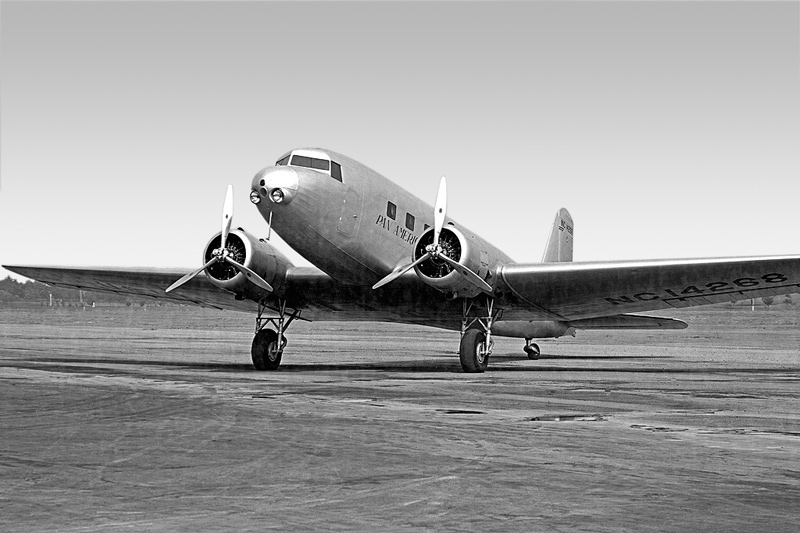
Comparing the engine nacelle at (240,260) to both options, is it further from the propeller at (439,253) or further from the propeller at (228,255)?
the propeller at (439,253)

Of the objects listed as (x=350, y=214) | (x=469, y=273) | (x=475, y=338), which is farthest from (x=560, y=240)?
(x=350, y=214)

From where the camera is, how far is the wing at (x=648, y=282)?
20.1m

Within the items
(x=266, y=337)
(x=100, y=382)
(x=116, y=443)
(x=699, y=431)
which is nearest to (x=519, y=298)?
(x=266, y=337)

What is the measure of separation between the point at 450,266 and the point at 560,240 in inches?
488

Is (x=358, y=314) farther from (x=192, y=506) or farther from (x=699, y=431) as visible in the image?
(x=192, y=506)

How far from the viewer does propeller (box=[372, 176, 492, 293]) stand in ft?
66.0

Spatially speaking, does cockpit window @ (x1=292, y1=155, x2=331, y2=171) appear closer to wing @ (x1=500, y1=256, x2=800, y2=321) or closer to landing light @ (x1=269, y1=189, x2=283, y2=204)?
landing light @ (x1=269, y1=189, x2=283, y2=204)

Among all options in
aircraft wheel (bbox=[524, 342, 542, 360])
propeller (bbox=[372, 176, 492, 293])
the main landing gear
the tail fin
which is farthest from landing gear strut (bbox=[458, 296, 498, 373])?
the tail fin

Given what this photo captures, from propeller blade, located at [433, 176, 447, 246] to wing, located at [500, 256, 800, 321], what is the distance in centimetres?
249

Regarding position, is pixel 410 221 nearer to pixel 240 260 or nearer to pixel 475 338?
pixel 475 338

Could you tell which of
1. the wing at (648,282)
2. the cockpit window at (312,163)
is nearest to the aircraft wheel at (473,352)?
the wing at (648,282)

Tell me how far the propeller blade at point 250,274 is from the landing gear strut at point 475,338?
16.0 feet

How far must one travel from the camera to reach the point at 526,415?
11.7m

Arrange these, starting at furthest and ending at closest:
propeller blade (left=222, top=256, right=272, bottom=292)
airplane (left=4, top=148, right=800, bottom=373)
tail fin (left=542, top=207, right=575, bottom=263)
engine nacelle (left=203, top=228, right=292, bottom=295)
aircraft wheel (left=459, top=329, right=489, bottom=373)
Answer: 1. tail fin (left=542, top=207, right=575, bottom=263)
2. engine nacelle (left=203, top=228, right=292, bottom=295)
3. aircraft wheel (left=459, top=329, right=489, bottom=373)
4. propeller blade (left=222, top=256, right=272, bottom=292)
5. airplane (left=4, top=148, right=800, bottom=373)
